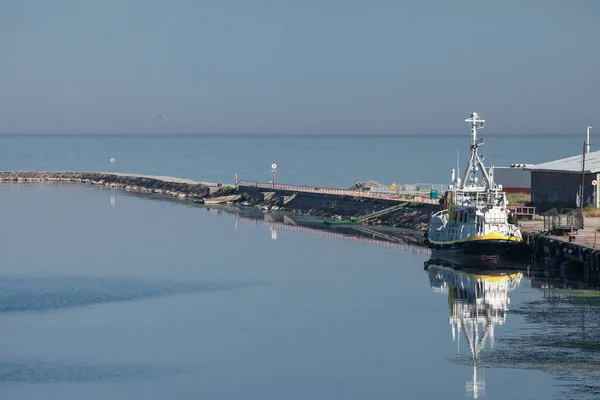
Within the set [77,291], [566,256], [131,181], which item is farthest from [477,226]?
[131,181]

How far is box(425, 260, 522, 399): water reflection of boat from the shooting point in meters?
45.8

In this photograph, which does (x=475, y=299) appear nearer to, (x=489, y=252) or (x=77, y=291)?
(x=489, y=252)

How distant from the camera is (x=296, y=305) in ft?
182

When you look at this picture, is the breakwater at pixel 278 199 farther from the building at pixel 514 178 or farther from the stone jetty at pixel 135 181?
the building at pixel 514 178

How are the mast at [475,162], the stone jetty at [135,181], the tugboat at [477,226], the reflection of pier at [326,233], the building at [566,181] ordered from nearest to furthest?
1. the tugboat at [477,226]
2. the mast at [475,162]
3. the building at [566,181]
4. the reflection of pier at [326,233]
5. the stone jetty at [135,181]

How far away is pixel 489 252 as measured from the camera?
6650 cm

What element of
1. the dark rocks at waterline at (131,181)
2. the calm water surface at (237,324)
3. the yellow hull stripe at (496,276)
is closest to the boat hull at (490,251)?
the yellow hull stripe at (496,276)

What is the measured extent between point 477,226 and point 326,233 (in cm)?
2509

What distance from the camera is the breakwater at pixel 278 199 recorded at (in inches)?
3762

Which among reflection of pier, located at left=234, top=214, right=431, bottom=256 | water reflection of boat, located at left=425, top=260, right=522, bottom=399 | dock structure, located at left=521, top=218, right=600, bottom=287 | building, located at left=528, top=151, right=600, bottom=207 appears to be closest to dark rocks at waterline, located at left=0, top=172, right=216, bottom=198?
reflection of pier, located at left=234, top=214, right=431, bottom=256

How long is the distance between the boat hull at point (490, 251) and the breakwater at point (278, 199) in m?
21.0

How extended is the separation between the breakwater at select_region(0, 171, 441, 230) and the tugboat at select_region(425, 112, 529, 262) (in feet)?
60.1

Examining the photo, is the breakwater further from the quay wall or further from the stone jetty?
the quay wall

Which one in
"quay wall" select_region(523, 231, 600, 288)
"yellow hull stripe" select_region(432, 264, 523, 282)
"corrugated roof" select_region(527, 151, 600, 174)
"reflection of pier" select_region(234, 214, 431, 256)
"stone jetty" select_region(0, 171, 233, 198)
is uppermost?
"stone jetty" select_region(0, 171, 233, 198)
